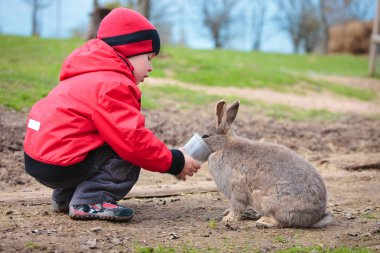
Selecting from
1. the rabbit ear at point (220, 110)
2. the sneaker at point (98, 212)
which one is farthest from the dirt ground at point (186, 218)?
the rabbit ear at point (220, 110)

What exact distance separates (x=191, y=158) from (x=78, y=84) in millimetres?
1067

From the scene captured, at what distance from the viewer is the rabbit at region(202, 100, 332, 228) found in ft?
15.1

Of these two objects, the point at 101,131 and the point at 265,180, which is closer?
the point at 101,131

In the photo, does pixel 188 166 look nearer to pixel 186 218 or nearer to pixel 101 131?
pixel 186 218

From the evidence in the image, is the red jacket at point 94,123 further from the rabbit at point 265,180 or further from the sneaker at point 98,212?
the rabbit at point 265,180

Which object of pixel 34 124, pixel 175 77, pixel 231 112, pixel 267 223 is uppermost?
pixel 231 112

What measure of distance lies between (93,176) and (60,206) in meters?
0.50

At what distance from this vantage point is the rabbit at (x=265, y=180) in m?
4.59

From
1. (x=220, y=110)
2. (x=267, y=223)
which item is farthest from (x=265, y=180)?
(x=220, y=110)

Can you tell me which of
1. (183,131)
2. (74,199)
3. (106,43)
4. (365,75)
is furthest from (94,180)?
(365,75)

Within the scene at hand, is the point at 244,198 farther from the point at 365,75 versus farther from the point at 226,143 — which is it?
the point at 365,75

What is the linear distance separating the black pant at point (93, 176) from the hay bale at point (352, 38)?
28.4 m

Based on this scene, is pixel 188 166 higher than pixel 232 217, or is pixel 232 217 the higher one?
pixel 188 166

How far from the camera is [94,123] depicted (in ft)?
14.6
